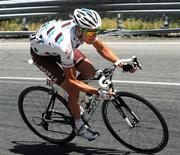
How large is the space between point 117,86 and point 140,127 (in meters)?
3.16

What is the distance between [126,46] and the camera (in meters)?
13.4

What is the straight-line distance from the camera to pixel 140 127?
22.5ft

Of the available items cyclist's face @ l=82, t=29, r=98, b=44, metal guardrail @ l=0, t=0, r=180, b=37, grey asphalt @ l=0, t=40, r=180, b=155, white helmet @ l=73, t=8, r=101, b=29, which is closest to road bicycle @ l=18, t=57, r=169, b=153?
grey asphalt @ l=0, t=40, r=180, b=155

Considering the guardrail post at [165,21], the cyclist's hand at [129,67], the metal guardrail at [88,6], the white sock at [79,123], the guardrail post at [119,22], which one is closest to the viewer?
the cyclist's hand at [129,67]

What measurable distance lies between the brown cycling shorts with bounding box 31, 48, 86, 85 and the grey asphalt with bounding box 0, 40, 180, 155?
3.11 ft

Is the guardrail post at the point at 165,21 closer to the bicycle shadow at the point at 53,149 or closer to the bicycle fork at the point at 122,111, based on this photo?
the bicycle shadow at the point at 53,149

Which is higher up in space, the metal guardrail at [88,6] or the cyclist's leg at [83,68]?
the cyclist's leg at [83,68]

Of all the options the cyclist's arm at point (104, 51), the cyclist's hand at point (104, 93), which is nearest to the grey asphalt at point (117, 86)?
the cyclist's hand at point (104, 93)

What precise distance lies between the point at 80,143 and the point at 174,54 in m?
5.33

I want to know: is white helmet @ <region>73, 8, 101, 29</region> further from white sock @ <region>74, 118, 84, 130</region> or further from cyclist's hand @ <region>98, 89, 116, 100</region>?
white sock @ <region>74, 118, 84, 130</region>

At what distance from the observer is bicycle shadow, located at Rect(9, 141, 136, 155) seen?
702 cm

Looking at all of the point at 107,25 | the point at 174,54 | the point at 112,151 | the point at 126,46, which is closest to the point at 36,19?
the point at 107,25

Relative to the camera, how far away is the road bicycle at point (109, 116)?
261 inches

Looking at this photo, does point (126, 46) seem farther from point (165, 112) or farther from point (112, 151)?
point (112, 151)
